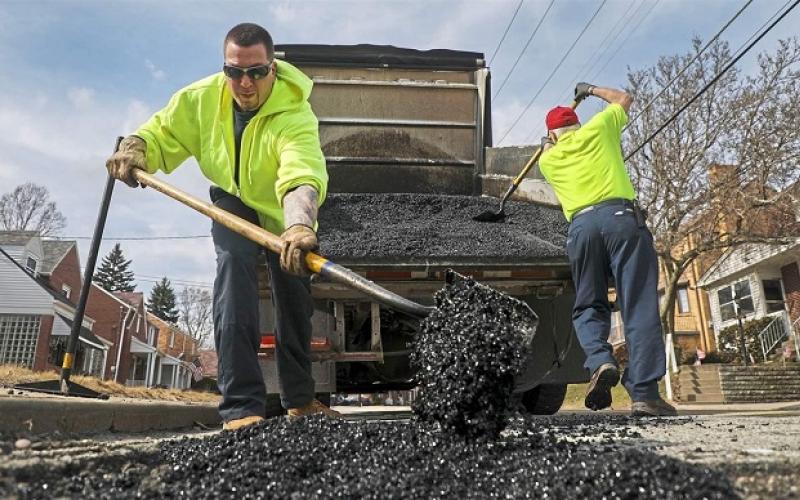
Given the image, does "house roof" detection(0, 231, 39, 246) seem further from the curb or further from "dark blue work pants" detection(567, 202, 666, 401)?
"dark blue work pants" detection(567, 202, 666, 401)

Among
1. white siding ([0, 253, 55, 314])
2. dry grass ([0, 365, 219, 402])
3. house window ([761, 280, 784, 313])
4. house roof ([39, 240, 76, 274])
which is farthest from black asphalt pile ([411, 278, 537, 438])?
house roof ([39, 240, 76, 274])

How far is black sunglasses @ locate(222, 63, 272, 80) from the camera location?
2792 mm

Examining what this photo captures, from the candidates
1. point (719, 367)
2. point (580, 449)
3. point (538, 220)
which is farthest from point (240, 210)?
point (719, 367)

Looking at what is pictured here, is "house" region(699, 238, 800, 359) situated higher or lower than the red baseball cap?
higher

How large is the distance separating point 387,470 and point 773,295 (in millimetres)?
25456

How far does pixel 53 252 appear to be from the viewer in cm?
3055

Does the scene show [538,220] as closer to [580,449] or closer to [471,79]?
[471,79]

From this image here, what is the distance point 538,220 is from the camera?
4.95 meters

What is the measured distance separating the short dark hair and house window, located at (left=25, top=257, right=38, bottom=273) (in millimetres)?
29411

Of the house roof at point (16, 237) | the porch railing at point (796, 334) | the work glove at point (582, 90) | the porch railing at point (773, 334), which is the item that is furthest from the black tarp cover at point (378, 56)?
the house roof at point (16, 237)

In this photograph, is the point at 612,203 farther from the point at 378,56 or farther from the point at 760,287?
the point at 760,287

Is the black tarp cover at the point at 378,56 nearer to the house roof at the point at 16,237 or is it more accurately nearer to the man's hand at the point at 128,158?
the man's hand at the point at 128,158

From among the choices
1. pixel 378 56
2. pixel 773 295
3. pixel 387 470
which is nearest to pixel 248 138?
pixel 387 470

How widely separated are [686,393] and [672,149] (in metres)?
6.80
